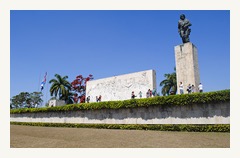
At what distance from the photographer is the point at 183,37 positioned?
15969 mm

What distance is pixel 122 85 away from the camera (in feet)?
65.1

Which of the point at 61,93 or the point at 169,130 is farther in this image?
the point at 61,93

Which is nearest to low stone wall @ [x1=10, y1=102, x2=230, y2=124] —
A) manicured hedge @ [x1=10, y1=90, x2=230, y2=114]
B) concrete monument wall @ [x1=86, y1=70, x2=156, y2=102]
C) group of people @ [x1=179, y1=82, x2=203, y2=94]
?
manicured hedge @ [x1=10, y1=90, x2=230, y2=114]

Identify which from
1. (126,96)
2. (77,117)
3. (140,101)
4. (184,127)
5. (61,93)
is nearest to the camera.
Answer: (184,127)

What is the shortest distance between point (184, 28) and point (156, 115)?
24.4ft

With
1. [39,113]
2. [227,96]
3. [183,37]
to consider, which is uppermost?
[183,37]

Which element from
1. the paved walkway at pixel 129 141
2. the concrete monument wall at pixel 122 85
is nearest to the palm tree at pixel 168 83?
the concrete monument wall at pixel 122 85

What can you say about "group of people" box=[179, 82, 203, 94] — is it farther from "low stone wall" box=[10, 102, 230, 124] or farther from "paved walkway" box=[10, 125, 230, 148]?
"paved walkway" box=[10, 125, 230, 148]

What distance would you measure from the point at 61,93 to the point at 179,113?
2841cm

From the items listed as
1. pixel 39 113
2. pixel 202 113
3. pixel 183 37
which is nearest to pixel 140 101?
pixel 202 113

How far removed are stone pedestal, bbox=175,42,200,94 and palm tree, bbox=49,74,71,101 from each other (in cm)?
2591

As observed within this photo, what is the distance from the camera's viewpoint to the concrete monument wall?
17.8 meters

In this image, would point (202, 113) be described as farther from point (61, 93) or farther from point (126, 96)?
point (61, 93)

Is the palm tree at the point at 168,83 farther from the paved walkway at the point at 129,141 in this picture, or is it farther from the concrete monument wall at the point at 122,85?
the paved walkway at the point at 129,141
